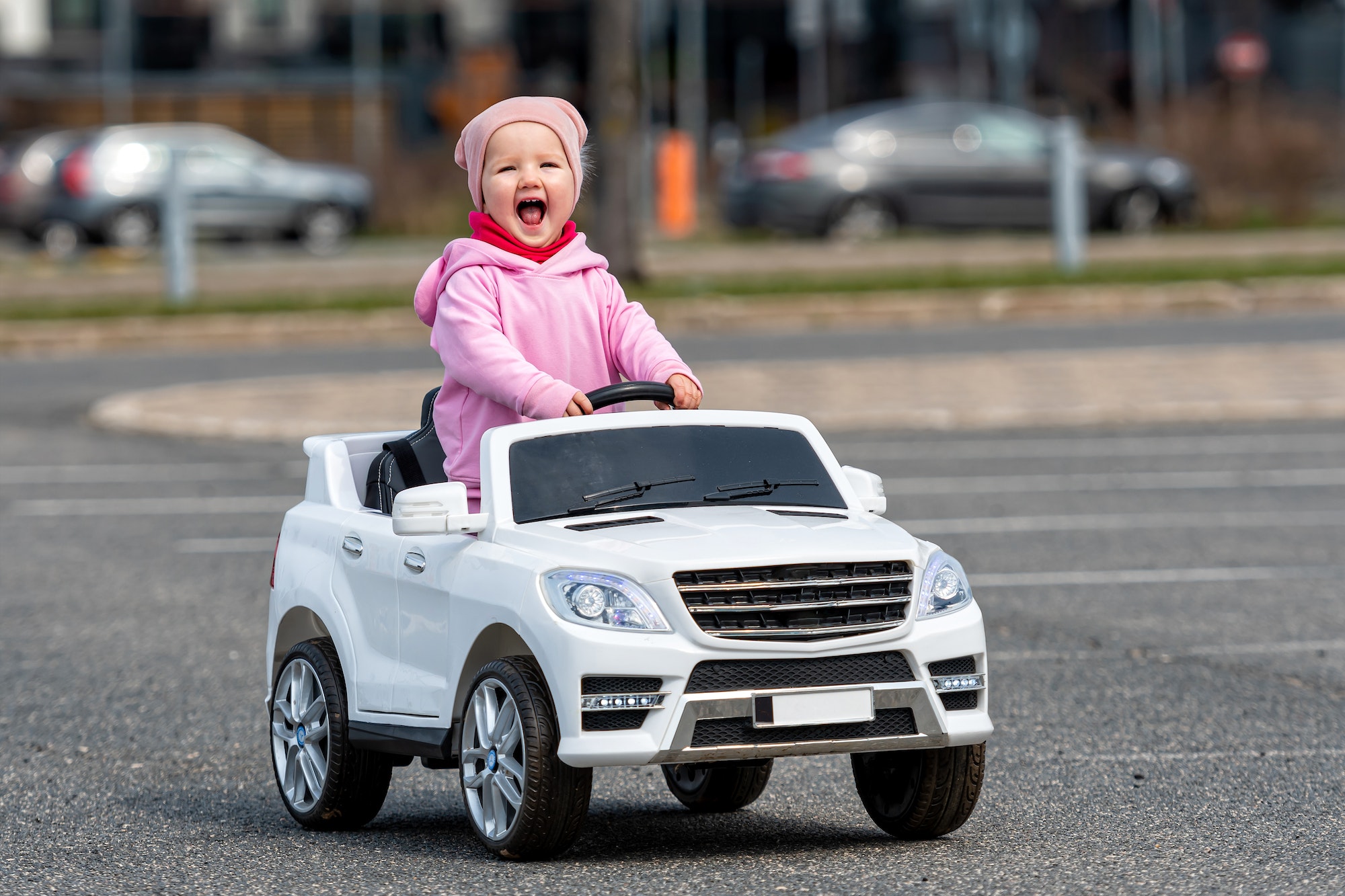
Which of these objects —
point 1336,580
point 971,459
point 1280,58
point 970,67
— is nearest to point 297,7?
point 970,67

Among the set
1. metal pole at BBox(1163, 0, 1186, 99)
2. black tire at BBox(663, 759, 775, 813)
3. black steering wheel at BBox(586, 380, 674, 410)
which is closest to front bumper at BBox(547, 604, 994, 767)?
black steering wheel at BBox(586, 380, 674, 410)

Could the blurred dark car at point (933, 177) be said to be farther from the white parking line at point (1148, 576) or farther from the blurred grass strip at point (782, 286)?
the white parking line at point (1148, 576)

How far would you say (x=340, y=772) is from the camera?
5.34m

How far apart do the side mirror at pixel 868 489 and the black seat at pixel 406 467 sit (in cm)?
100

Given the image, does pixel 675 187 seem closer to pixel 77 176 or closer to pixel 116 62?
pixel 77 176

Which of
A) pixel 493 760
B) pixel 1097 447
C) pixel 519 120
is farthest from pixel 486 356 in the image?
pixel 1097 447

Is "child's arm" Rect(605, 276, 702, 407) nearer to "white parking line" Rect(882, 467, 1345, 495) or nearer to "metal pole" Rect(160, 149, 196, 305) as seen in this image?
"white parking line" Rect(882, 467, 1345, 495)

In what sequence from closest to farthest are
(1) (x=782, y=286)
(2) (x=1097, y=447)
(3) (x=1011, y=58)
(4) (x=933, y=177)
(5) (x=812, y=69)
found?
1. (2) (x=1097, y=447)
2. (1) (x=782, y=286)
3. (4) (x=933, y=177)
4. (3) (x=1011, y=58)
5. (5) (x=812, y=69)

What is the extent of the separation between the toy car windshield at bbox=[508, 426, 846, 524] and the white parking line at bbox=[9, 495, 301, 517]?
6959mm

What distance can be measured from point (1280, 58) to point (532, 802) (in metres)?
57.8

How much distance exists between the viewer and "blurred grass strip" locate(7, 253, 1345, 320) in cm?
2117

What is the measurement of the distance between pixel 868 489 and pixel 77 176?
90.5 ft

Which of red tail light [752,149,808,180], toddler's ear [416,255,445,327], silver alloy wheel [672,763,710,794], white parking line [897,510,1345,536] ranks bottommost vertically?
silver alloy wheel [672,763,710,794]

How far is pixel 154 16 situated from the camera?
64312 millimetres
